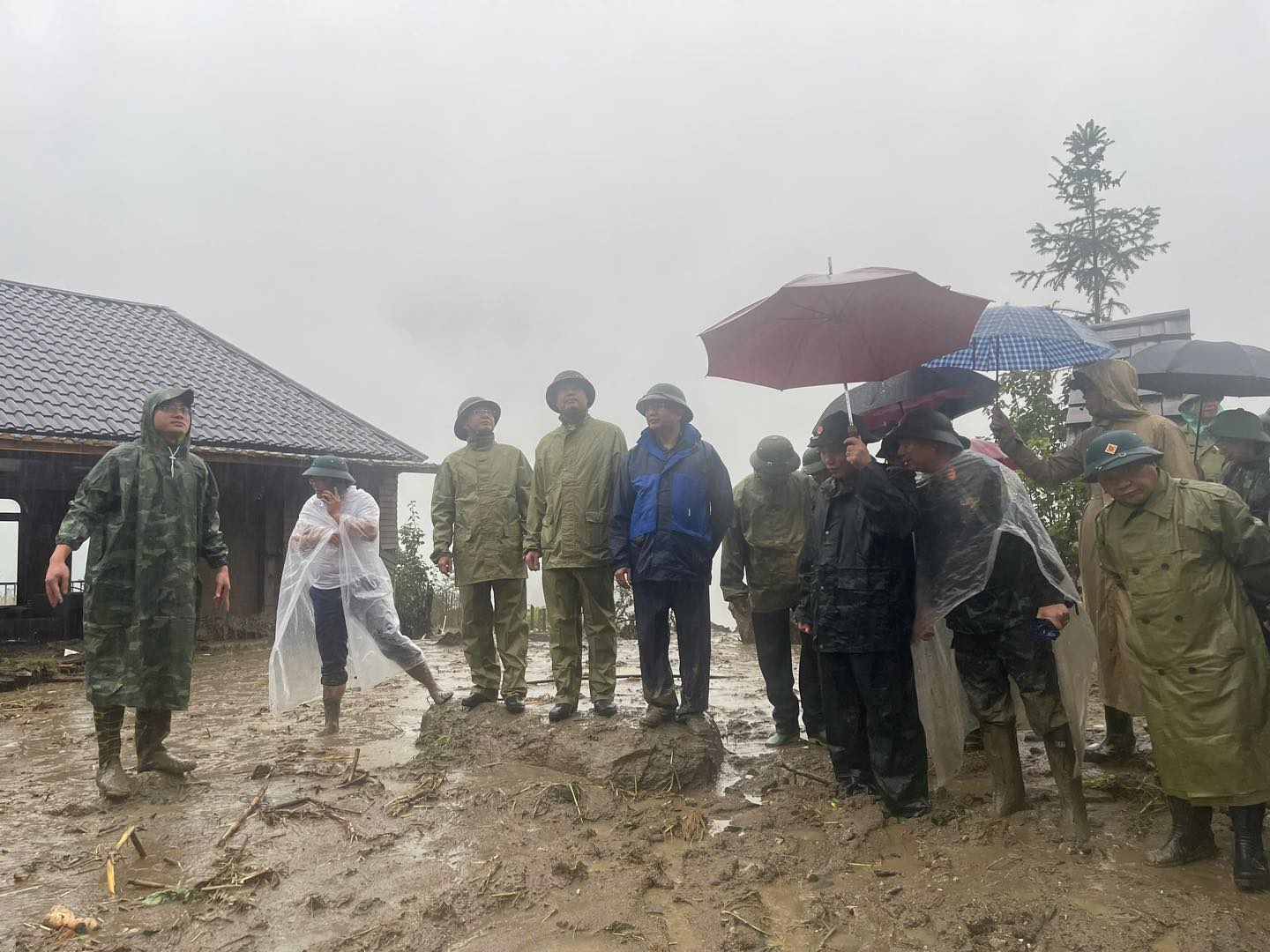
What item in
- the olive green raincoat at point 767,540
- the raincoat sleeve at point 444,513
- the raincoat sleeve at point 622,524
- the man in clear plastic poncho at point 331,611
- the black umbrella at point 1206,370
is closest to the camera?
the black umbrella at point 1206,370

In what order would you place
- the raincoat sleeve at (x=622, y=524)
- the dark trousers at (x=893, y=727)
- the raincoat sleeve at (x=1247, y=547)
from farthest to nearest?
the raincoat sleeve at (x=622, y=524), the dark trousers at (x=893, y=727), the raincoat sleeve at (x=1247, y=547)

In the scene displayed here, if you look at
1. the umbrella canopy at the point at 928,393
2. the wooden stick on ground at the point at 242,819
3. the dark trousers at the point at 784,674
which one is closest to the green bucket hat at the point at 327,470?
the wooden stick on ground at the point at 242,819

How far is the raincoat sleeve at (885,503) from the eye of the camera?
3748mm

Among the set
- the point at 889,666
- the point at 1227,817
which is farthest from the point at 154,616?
the point at 1227,817

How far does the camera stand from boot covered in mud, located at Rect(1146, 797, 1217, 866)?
3.28 m

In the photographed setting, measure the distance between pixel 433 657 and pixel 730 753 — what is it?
238 inches

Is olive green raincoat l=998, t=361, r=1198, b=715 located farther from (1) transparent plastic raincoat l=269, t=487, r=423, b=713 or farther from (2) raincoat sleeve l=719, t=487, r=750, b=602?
(1) transparent plastic raincoat l=269, t=487, r=423, b=713

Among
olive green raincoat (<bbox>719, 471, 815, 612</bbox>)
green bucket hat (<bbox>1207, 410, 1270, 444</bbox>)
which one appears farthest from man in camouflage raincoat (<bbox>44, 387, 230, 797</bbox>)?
green bucket hat (<bbox>1207, 410, 1270, 444</bbox>)

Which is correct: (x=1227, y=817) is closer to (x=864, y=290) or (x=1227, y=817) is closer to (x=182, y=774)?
(x=864, y=290)

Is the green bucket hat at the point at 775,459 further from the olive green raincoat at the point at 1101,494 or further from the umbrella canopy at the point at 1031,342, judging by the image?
the olive green raincoat at the point at 1101,494

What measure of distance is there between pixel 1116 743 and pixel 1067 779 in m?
1.38

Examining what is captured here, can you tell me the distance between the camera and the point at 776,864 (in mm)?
3479

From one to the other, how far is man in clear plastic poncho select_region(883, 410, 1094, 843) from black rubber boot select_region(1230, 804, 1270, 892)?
525mm

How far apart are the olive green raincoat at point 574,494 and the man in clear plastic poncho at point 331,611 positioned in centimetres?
126
